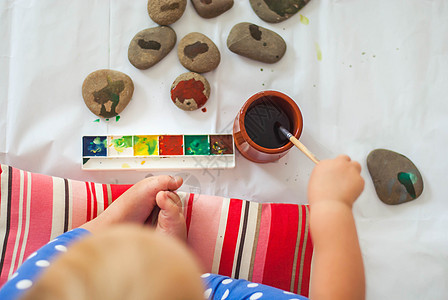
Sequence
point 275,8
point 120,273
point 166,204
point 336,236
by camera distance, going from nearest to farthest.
A: point 120,273 < point 336,236 < point 166,204 < point 275,8

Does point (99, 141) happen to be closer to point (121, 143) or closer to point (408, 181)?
point (121, 143)

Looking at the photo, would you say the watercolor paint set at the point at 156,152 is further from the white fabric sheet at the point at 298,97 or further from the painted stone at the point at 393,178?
the painted stone at the point at 393,178

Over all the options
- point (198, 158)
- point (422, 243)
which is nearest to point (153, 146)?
point (198, 158)

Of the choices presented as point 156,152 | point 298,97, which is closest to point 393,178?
point 298,97

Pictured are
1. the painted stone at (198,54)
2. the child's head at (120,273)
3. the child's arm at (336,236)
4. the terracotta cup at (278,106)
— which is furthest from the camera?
the painted stone at (198,54)

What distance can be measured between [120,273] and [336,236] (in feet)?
1.04

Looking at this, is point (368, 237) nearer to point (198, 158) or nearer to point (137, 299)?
point (198, 158)

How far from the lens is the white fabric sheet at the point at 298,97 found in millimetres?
799

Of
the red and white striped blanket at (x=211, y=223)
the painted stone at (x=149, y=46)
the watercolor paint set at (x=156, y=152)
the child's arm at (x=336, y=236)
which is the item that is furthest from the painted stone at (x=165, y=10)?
the child's arm at (x=336, y=236)

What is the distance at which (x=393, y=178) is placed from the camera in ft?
2.65

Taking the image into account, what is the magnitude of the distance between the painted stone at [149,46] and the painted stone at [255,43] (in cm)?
14

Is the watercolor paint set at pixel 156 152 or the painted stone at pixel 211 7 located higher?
the painted stone at pixel 211 7

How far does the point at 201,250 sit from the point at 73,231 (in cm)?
25

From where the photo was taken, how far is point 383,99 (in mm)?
843
